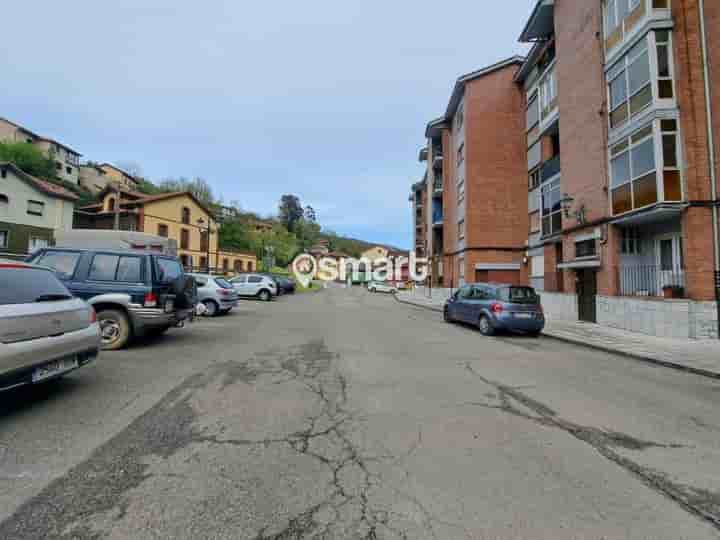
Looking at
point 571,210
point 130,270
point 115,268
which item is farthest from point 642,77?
point 115,268

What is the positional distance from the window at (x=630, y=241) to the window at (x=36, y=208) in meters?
35.9

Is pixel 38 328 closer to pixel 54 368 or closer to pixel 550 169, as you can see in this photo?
pixel 54 368

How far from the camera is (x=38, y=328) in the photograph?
3695 mm

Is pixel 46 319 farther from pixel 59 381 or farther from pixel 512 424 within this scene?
pixel 512 424

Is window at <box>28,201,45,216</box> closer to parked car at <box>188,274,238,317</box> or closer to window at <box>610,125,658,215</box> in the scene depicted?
parked car at <box>188,274,238,317</box>

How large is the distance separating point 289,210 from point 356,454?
280 ft

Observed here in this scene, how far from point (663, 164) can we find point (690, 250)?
2.70 m

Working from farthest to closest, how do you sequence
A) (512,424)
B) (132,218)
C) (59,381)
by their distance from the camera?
(132,218), (59,381), (512,424)

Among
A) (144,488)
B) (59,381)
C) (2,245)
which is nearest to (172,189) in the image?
(2,245)

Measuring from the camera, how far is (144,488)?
7.89 ft

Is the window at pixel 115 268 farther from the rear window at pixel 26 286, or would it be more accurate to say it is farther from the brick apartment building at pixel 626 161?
the brick apartment building at pixel 626 161

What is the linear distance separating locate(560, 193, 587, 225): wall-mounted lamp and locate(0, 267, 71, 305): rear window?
15960 millimetres

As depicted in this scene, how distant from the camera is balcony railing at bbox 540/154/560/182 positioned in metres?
16.3

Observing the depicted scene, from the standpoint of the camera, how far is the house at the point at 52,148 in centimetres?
4653
